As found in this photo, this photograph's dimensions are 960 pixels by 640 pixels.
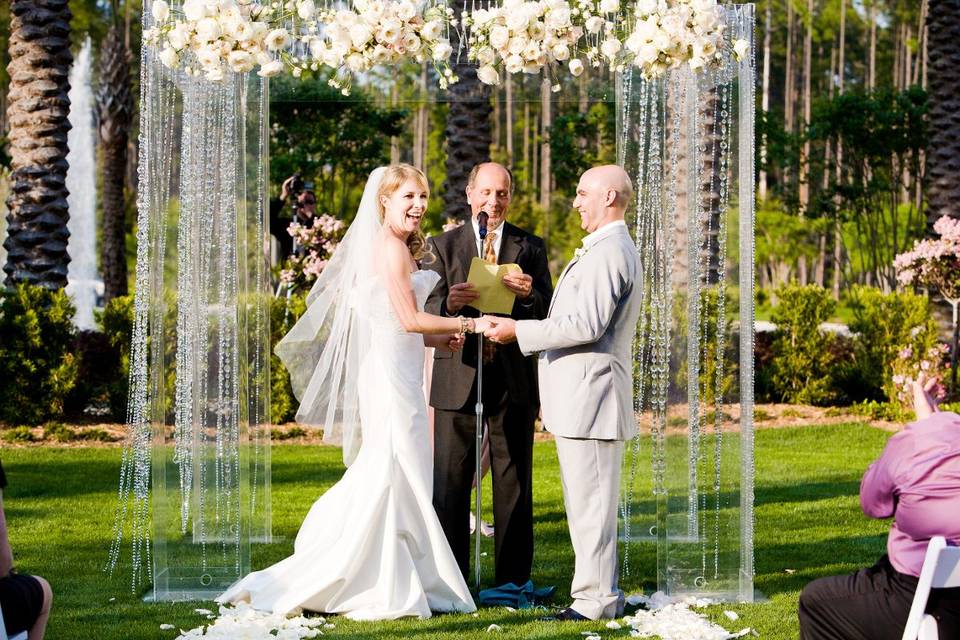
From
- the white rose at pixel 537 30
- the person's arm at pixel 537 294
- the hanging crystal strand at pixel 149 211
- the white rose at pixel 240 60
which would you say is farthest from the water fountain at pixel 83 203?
the white rose at pixel 537 30

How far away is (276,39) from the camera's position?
579 cm

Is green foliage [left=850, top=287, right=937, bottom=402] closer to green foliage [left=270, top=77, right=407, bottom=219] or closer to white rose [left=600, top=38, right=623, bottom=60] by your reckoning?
white rose [left=600, top=38, right=623, bottom=60]

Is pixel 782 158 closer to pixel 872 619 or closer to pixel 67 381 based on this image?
pixel 67 381

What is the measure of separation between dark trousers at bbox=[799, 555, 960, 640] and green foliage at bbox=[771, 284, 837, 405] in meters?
8.91

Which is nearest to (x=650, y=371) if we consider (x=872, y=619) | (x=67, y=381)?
(x=872, y=619)

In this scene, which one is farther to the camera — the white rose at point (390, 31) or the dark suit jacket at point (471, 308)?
the dark suit jacket at point (471, 308)

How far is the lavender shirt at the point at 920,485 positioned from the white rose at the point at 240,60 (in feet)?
11.1

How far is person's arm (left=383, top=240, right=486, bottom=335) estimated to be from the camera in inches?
231

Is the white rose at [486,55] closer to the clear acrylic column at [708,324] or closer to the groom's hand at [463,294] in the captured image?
the clear acrylic column at [708,324]

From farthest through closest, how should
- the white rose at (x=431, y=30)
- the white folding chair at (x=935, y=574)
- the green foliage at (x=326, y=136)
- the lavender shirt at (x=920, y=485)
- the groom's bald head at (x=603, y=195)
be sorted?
the green foliage at (x=326, y=136)
the white rose at (x=431, y=30)
the groom's bald head at (x=603, y=195)
the lavender shirt at (x=920, y=485)
the white folding chair at (x=935, y=574)

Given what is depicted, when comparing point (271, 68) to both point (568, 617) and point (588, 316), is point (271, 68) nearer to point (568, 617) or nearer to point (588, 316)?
point (588, 316)

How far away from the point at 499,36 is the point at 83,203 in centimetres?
2989

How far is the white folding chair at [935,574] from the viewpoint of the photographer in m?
3.83

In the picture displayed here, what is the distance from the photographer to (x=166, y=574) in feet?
20.4
